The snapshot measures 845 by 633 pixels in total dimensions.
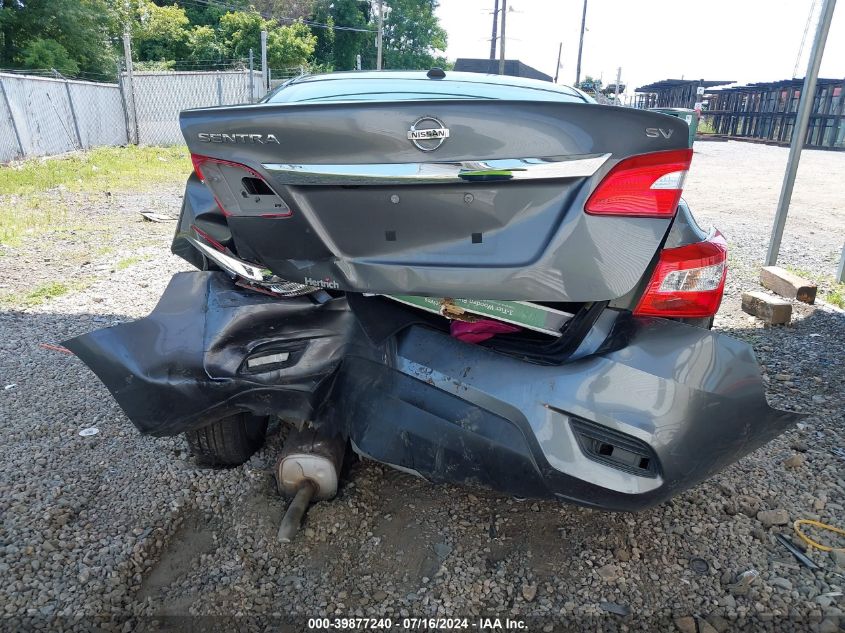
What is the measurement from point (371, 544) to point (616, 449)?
1028 millimetres

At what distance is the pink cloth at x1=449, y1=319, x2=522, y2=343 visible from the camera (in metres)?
2.00

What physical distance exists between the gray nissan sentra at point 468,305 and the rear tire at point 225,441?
492 millimetres

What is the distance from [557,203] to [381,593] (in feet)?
4.60

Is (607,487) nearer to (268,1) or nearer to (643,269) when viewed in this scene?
(643,269)

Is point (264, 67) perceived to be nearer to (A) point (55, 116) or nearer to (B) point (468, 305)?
(A) point (55, 116)

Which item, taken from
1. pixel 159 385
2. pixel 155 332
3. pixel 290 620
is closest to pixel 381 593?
pixel 290 620

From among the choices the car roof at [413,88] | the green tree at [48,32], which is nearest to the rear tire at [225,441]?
the car roof at [413,88]

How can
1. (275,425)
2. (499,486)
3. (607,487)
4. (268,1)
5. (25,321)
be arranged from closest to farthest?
(607,487) < (499,486) < (275,425) < (25,321) < (268,1)

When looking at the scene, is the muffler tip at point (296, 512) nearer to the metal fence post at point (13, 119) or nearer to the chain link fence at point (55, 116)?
the chain link fence at point (55, 116)

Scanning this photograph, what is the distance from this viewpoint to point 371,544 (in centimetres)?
236

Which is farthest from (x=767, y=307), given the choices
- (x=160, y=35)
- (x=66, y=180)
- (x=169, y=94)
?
(x=160, y=35)

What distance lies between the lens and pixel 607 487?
178 centimetres

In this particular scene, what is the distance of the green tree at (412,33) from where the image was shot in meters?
52.6

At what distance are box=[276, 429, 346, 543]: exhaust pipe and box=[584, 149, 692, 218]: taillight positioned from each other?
137 centimetres
